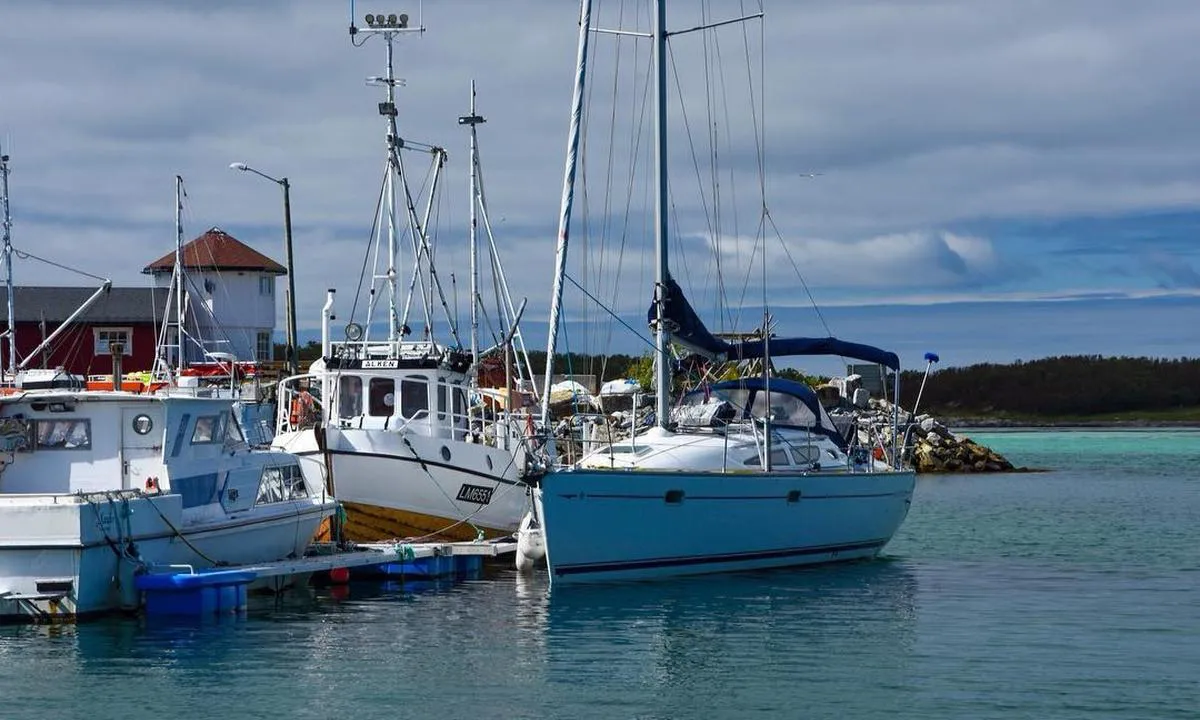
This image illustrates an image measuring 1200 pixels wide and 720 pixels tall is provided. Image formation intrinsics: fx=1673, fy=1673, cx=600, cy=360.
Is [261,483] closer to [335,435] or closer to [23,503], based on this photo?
[335,435]

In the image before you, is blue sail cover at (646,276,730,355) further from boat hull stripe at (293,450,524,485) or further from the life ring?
the life ring

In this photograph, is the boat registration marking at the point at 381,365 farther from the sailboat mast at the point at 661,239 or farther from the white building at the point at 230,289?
the white building at the point at 230,289

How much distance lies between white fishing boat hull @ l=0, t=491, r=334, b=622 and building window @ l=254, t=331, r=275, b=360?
55.2m

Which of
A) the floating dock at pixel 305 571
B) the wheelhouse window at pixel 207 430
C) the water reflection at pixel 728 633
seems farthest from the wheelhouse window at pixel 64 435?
the water reflection at pixel 728 633

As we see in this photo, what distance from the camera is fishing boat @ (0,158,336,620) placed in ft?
78.3

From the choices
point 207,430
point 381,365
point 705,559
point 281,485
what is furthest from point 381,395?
point 705,559

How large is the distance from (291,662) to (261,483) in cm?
732

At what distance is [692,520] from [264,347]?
5556 centimetres

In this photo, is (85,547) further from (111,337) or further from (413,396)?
(111,337)

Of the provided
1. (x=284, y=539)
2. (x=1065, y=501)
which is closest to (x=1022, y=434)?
(x=1065, y=501)

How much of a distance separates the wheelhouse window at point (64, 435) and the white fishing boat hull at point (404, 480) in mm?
5802

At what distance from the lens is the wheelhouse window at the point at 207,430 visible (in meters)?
27.5

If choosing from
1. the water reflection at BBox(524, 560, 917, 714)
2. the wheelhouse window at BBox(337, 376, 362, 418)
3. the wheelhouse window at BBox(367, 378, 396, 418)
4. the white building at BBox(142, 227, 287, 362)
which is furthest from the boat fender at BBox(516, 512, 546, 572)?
the white building at BBox(142, 227, 287, 362)

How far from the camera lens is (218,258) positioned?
262 ft
